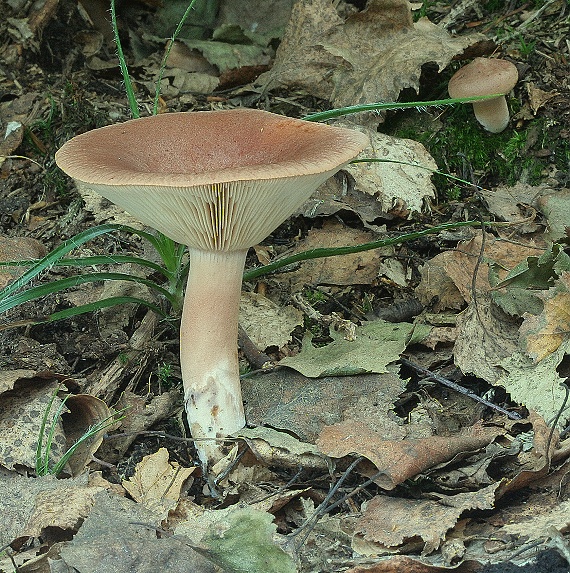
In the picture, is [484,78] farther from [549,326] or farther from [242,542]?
[242,542]

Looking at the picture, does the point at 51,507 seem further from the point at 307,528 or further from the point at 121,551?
the point at 307,528

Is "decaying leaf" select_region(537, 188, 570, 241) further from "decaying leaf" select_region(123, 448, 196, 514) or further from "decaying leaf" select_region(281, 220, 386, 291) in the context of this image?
"decaying leaf" select_region(123, 448, 196, 514)

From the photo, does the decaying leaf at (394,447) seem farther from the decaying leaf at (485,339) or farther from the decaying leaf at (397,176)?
the decaying leaf at (397,176)

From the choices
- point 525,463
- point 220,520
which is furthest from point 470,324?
point 220,520

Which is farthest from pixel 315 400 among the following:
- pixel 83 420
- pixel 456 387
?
pixel 83 420

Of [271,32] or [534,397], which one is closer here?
[534,397]

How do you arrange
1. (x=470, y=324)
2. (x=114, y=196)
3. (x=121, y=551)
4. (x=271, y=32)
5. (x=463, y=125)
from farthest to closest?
(x=271, y=32), (x=463, y=125), (x=470, y=324), (x=114, y=196), (x=121, y=551)

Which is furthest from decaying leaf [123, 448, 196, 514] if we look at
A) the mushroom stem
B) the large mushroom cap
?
the mushroom stem
